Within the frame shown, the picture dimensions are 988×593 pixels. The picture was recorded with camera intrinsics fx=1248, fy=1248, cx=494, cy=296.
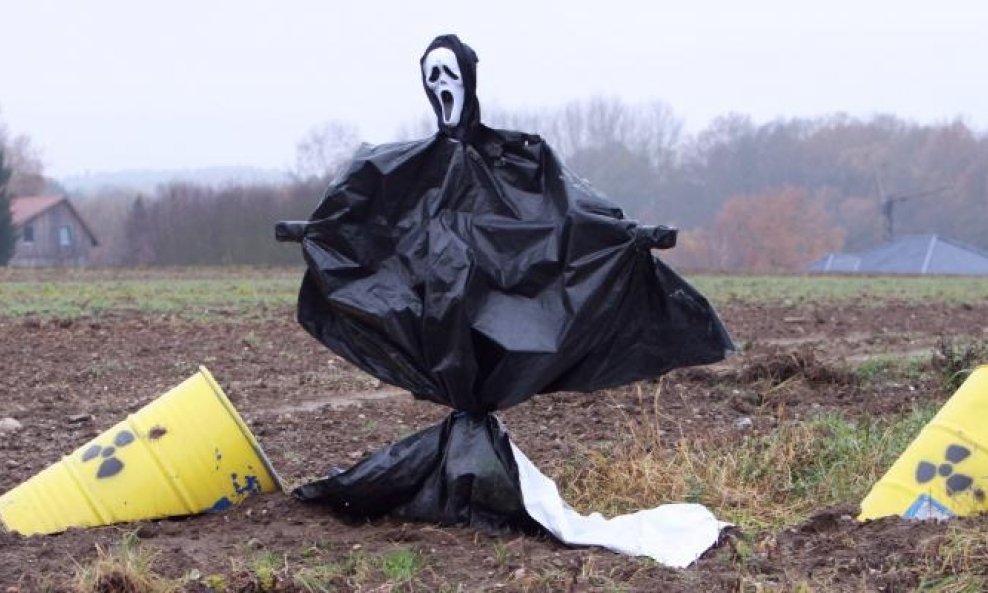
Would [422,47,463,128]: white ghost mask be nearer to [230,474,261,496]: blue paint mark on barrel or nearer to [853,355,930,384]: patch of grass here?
[230,474,261,496]: blue paint mark on barrel

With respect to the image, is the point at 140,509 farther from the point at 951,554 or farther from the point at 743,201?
the point at 743,201

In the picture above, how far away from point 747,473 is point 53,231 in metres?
61.1

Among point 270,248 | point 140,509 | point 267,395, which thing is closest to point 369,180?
point 140,509

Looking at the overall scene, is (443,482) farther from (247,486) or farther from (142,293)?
(142,293)

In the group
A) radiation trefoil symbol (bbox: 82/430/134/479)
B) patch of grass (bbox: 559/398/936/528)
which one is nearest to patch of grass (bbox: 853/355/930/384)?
patch of grass (bbox: 559/398/936/528)

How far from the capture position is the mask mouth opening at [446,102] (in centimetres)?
484

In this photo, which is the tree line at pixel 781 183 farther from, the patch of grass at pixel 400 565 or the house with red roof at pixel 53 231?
the patch of grass at pixel 400 565

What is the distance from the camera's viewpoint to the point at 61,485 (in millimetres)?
4715

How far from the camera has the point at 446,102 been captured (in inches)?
191

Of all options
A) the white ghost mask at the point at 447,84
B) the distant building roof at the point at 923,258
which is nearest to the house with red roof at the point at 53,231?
the distant building roof at the point at 923,258

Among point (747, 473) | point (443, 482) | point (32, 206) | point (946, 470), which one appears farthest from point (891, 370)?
point (32, 206)

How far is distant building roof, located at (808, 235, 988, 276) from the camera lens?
2063 inches

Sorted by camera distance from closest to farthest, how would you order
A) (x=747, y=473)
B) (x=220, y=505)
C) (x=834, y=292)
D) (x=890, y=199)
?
(x=220, y=505) → (x=747, y=473) → (x=834, y=292) → (x=890, y=199)

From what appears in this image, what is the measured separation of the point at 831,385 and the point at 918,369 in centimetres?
112
